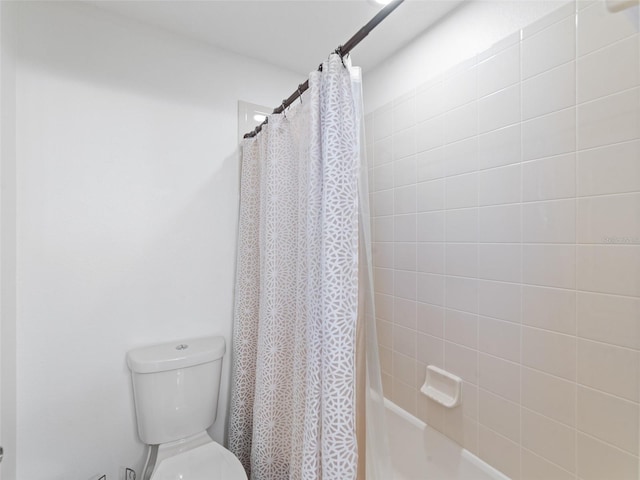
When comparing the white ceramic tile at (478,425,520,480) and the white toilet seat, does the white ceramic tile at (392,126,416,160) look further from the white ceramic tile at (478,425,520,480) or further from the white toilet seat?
the white toilet seat

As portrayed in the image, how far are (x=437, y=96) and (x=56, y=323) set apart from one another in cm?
191

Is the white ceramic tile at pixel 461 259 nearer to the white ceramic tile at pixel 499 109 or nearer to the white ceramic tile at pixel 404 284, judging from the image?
the white ceramic tile at pixel 404 284

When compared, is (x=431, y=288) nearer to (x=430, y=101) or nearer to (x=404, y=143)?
(x=404, y=143)

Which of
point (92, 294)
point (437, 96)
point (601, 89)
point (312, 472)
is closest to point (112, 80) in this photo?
point (92, 294)

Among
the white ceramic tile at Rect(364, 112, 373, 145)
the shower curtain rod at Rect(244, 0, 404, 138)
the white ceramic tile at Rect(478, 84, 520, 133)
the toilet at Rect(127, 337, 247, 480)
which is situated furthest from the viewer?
the white ceramic tile at Rect(364, 112, 373, 145)

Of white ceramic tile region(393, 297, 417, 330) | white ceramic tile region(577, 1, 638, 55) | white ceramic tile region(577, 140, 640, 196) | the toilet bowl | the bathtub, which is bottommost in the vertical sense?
the bathtub

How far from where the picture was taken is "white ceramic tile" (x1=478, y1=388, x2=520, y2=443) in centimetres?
109

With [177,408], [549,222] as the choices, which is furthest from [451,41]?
[177,408]

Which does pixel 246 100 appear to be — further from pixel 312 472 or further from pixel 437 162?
pixel 312 472

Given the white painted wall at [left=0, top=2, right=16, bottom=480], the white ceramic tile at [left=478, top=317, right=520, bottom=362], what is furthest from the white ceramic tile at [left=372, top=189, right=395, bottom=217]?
the white painted wall at [left=0, top=2, right=16, bottom=480]

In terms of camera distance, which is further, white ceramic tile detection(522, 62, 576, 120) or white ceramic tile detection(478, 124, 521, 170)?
white ceramic tile detection(478, 124, 521, 170)

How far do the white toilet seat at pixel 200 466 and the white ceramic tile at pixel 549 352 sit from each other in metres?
1.12

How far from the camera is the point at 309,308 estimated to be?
3.03 ft

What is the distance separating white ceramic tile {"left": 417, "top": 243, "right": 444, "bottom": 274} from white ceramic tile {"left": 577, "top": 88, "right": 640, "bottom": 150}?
0.63 metres
